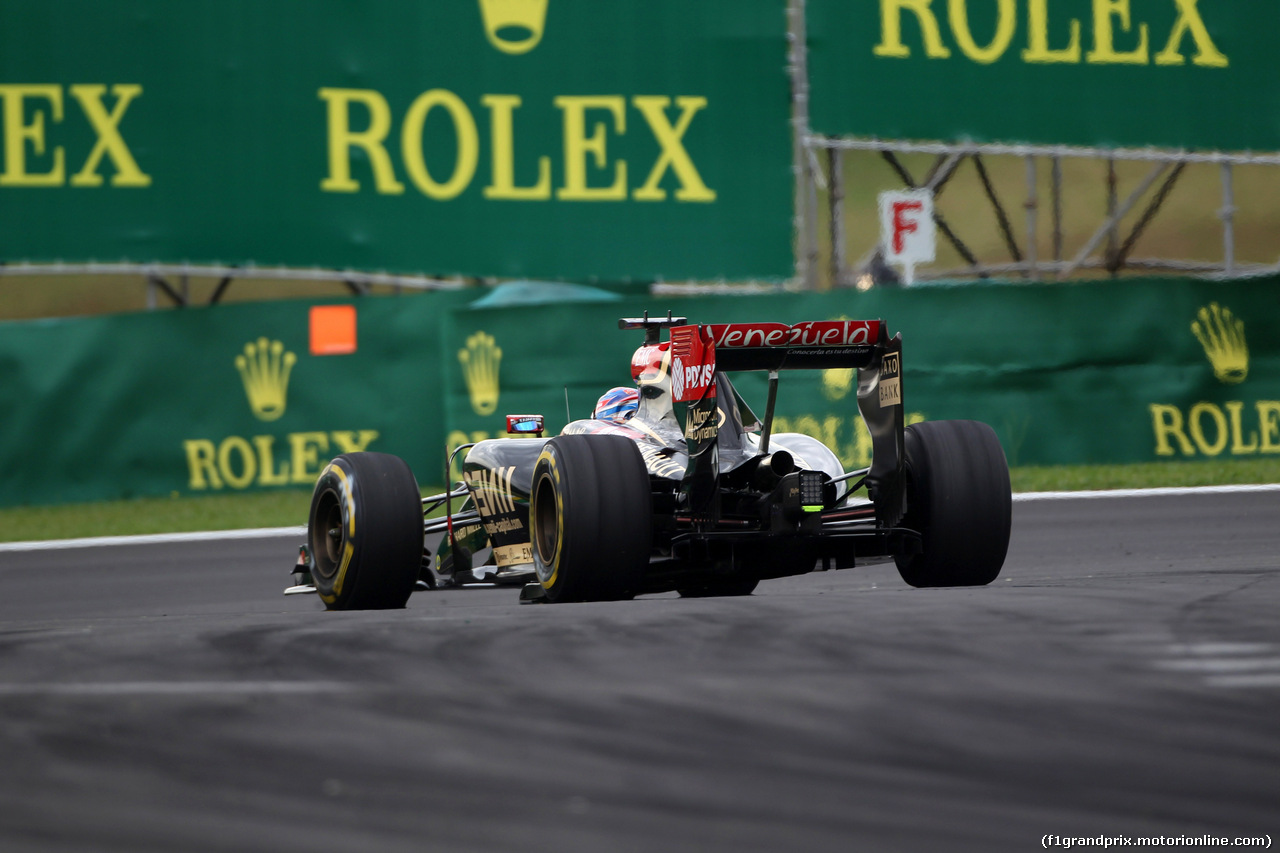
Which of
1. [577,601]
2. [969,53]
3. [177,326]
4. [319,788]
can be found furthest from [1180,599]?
[969,53]

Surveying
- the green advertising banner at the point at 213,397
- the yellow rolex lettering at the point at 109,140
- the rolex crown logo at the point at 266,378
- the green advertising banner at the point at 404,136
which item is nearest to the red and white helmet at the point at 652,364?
the green advertising banner at the point at 213,397

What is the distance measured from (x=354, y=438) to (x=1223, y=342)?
774 centimetres

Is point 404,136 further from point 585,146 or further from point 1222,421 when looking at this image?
point 1222,421

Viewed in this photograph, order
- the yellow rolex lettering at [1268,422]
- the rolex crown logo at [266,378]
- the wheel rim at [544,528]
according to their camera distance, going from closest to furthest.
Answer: the wheel rim at [544,528] → the yellow rolex lettering at [1268,422] → the rolex crown logo at [266,378]

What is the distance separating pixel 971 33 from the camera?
682 inches

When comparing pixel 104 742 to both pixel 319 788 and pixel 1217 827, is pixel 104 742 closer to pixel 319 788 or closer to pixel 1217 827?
pixel 319 788

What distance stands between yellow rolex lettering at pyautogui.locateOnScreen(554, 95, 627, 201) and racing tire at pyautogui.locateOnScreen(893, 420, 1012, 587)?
10191 millimetres

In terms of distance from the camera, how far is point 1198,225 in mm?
52656

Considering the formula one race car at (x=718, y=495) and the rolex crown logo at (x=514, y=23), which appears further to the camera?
the rolex crown logo at (x=514, y=23)

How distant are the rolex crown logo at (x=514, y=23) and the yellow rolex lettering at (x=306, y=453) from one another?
470 cm

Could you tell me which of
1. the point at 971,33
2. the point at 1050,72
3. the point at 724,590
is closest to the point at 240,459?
the point at 724,590

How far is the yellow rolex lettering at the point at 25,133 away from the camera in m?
15.8

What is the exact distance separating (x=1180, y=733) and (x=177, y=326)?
41.4 ft

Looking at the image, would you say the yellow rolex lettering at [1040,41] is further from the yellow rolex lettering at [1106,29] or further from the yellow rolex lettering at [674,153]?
the yellow rolex lettering at [674,153]
